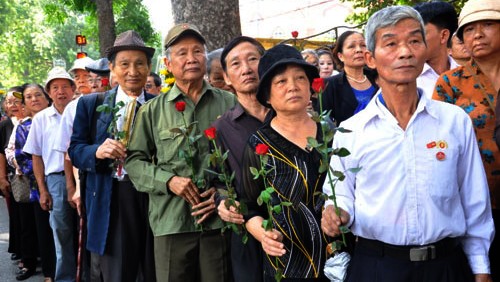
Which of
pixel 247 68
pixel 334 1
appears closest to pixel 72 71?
pixel 247 68

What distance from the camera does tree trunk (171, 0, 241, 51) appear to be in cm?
662

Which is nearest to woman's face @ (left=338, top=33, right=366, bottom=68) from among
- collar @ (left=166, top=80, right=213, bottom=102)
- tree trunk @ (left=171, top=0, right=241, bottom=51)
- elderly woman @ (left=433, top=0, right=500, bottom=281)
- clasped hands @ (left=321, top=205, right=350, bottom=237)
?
collar @ (left=166, top=80, right=213, bottom=102)

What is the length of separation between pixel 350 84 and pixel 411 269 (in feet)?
8.32

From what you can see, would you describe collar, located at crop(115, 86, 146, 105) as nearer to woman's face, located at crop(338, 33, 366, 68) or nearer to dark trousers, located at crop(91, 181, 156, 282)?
→ dark trousers, located at crop(91, 181, 156, 282)

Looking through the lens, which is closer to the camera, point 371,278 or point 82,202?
point 371,278

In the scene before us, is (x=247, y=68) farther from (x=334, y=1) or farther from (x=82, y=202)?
(x=334, y=1)

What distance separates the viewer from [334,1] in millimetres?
31906

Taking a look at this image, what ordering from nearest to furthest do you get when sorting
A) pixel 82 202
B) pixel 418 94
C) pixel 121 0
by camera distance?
1. pixel 418 94
2. pixel 82 202
3. pixel 121 0

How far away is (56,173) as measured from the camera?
6.29 metres

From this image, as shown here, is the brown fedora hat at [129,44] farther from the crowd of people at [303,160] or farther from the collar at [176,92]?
the collar at [176,92]

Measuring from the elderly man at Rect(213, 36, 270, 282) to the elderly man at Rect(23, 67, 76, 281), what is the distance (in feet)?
10.3

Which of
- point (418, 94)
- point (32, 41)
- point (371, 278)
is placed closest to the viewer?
point (371, 278)

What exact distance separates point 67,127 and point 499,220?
3.97 m

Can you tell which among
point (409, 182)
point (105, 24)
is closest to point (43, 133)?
point (409, 182)
